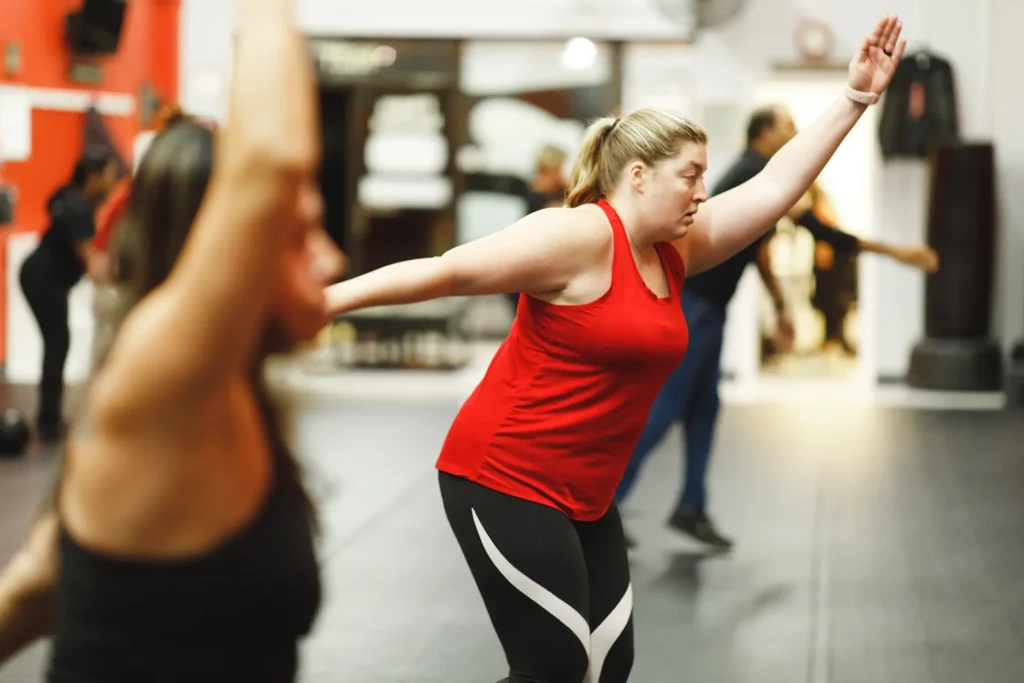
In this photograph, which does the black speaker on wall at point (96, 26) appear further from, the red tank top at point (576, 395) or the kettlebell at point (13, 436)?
the red tank top at point (576, 395)

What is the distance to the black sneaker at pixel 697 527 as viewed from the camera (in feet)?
16.2

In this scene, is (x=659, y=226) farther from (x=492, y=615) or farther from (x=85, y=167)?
(x=85, y=167)

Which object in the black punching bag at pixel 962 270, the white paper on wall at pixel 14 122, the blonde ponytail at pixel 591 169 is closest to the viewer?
the blonde ponytail at pixel 591 169

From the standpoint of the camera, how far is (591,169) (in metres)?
2.44

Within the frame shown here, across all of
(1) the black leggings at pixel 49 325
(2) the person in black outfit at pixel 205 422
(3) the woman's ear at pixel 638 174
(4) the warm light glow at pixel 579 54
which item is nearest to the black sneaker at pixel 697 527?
(3) the woman's ear at pixel 638 174

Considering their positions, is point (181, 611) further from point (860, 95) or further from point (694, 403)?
point (694, 403)

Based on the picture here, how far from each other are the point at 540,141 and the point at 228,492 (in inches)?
427

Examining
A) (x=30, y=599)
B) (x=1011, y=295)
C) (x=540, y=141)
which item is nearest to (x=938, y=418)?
(x=1011, y=295)

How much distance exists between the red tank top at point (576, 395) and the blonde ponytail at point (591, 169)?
161mm

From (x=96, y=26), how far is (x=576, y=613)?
953cm

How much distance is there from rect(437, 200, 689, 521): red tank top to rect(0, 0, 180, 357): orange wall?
27.6 feet

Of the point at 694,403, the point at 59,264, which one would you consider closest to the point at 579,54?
the point at 59,264

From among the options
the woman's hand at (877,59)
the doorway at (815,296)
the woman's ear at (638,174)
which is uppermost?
the woman's hand at (877,59)

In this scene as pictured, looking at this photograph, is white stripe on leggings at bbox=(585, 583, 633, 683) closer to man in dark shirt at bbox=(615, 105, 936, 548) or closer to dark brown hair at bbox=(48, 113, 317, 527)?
dark brown hair at bbox=(48, 113, 317, 527)
